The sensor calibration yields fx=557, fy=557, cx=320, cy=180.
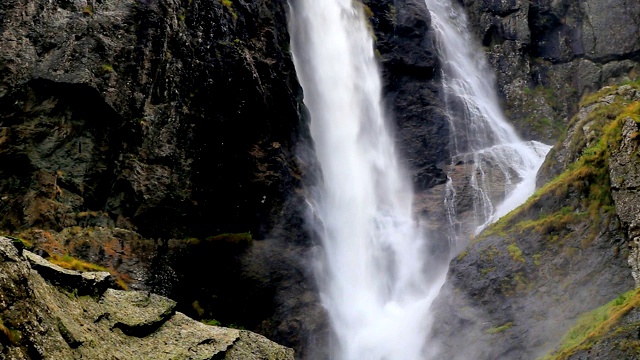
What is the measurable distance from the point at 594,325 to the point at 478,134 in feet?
73.4

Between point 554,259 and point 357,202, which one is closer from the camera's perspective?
point 554,259

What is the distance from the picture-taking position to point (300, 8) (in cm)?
3061

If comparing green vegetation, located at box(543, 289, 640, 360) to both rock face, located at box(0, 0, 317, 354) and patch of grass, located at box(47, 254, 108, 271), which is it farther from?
patch of grass, located at box(47, 254, 108, 271)

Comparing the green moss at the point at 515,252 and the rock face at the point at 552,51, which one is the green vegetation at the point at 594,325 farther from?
the rock face at the point at 552,51

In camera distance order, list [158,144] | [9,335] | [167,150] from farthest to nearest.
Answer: [167,150] → [158,144] → [9,335]

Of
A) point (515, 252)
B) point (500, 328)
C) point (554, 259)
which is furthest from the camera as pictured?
point (515, 252)

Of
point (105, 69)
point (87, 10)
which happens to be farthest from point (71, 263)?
point (87, 10)

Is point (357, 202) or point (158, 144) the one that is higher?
point (158, 144)

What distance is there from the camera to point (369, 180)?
30156 millimetres

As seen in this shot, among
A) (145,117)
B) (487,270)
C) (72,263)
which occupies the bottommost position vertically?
(72,263)

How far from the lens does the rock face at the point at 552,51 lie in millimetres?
37844

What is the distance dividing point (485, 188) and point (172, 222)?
16.7 metres

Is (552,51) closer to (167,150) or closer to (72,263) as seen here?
(167,150)

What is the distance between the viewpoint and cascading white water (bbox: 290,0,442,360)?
74.2ft
